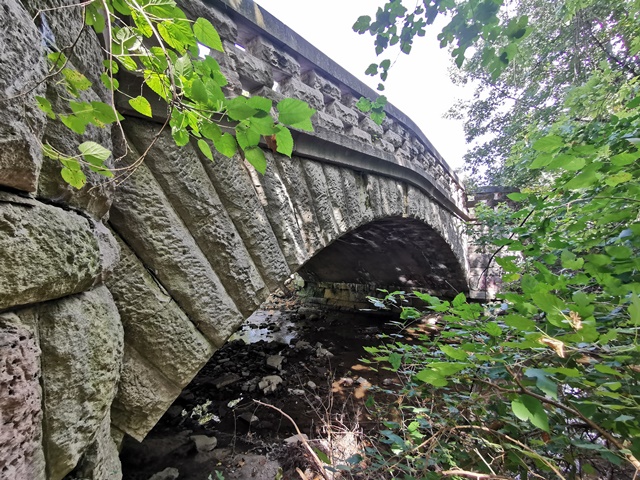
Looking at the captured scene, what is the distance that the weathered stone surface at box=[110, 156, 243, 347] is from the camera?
103cm

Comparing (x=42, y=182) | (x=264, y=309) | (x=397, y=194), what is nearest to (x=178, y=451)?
(x=42, y=182)

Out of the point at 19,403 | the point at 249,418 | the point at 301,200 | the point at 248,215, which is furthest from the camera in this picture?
the point at 249,418

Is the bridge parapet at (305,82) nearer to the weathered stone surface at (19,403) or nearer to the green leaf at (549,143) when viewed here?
the green leaf at (549,143)

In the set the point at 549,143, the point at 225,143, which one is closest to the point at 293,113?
the point at 225,143

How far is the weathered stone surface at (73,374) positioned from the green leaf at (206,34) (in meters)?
0.66

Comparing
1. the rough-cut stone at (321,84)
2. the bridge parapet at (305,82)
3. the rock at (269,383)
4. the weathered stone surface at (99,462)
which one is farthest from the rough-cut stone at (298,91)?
the rock at (269,383)

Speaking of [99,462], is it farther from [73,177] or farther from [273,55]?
[273,55]

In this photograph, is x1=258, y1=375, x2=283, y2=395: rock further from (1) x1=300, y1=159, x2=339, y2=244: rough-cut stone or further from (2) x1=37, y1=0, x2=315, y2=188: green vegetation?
(2) x1=37, y1=0, x2=315, y2=188: green vegetation

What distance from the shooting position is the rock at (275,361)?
3.84 metres

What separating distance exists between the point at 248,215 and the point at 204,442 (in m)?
1.94

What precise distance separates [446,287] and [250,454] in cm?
525

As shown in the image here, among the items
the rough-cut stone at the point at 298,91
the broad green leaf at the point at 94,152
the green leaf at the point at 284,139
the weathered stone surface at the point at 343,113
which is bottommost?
the broad green leaf at the point at 94,152

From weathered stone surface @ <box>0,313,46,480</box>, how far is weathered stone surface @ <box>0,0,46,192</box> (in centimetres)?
27

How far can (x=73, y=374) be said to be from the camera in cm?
64
